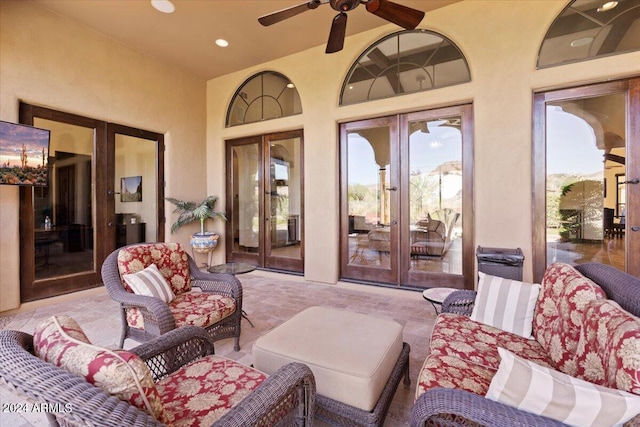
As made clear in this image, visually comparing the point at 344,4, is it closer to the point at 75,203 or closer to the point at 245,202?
the point at 245,202

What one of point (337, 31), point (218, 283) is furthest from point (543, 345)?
point (337, 31)

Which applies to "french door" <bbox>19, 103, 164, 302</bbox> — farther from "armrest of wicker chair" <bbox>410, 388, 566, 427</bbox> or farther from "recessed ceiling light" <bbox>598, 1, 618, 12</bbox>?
"recessed ceiling light" <bbox>598, 1, 618, 12</bbox>

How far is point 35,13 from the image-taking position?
371 centimetres

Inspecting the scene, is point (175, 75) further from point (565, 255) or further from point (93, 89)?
point (565, 255)

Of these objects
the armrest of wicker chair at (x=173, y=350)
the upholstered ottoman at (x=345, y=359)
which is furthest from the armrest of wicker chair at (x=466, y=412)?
the armrest of wicker chair at (x=173, y=350)

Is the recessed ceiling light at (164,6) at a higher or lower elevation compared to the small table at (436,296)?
higher

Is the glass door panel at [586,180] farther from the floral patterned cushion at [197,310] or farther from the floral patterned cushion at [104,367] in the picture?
the floral patterned cushion at [104,367]

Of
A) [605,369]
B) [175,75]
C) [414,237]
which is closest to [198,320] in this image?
[605,369]

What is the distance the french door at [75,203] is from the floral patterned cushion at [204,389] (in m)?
3.84

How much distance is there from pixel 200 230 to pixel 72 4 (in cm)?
387

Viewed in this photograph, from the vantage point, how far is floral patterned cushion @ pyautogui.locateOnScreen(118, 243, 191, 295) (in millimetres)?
2531

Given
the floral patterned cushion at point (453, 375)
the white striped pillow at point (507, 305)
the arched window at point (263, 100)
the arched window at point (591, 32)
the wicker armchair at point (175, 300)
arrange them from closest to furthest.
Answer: the floral patterned cushion at point (453, 375), the white striped pillow at point (507, 305), the wicker armchair at point (175, 300), the arched window at point (591, 32), the arched window at point (263, 100)

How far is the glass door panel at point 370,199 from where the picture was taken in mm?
4414

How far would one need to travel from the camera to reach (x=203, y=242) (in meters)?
5.52
